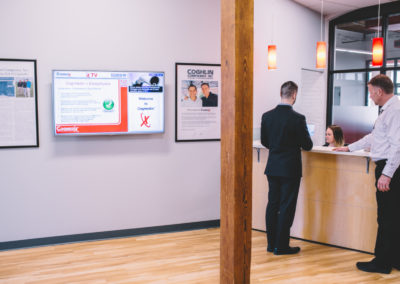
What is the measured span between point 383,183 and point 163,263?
2.00m

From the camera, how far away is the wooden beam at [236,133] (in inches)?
96.9

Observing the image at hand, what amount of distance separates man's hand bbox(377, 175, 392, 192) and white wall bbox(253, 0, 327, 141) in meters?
2.42

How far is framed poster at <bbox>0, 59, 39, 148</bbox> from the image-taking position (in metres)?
3.89

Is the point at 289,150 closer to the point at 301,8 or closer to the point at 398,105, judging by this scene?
the point at 398,105

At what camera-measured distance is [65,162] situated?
163 inches

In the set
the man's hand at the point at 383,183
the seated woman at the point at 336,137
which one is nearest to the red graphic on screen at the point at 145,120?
the seated woman at the point at 336,137

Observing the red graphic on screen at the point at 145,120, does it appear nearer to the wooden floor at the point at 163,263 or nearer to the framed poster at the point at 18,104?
the framed poster at the point at 18,104

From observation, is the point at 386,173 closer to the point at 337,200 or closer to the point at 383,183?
the point at 383,183

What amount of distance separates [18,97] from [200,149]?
1.97 metres

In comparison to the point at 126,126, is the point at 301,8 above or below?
above

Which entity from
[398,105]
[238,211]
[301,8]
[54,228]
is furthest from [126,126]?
[301,8]

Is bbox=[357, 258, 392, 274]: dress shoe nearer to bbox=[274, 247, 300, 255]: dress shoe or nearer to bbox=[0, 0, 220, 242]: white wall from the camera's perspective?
bbox=[274, 247, 300, 255]: dress shoe

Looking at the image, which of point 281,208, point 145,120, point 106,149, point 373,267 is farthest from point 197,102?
point 373,267

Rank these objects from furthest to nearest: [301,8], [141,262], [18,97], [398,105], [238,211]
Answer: [301,8]
[18,97]
[141,262]
[398,105]
[238,211]
